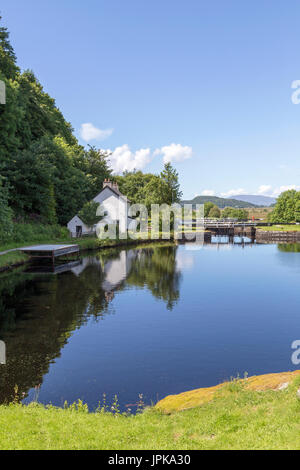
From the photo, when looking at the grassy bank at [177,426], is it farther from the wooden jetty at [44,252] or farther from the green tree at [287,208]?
the green tree at [287,208]

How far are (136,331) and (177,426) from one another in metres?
9.49

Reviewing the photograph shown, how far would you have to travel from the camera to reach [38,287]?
25344 millimetres

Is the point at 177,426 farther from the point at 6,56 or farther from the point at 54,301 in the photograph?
the point at 6,56

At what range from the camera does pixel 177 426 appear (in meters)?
7.30

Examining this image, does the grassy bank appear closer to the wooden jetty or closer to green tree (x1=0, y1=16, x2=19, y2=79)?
the wooden jetty

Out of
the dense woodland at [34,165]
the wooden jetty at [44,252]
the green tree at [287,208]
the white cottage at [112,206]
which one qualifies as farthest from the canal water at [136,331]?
the green tree at [287,208]

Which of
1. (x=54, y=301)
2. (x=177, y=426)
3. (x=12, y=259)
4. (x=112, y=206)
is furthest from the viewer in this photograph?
(x=112, y=206)

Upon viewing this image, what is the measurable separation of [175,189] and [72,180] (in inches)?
1314

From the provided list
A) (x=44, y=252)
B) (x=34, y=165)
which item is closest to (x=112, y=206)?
(x=34, y=165)

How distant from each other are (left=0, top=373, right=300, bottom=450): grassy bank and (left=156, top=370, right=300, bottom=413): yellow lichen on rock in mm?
260

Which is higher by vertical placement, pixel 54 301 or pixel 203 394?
pixel 54 301

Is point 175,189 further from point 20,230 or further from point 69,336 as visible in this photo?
point 69,336

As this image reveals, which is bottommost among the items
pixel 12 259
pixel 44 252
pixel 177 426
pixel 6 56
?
pixel 177 426
